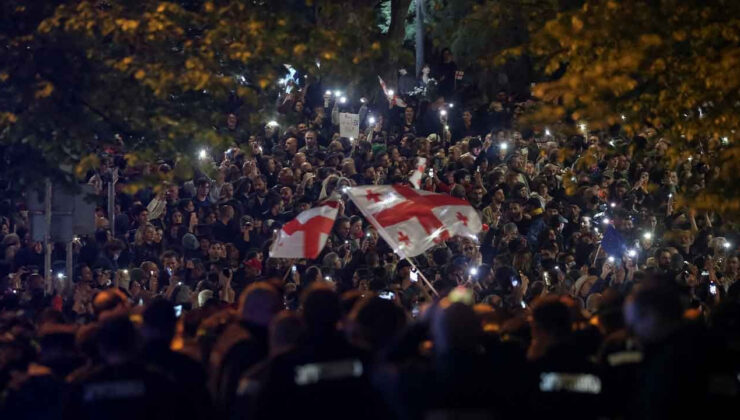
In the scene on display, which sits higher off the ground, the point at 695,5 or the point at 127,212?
the point at 695,5

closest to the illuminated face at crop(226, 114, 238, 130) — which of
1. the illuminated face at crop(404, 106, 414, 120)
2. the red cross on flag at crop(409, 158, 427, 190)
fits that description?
the red cross on flag at crop(409, 158, 427, 190)

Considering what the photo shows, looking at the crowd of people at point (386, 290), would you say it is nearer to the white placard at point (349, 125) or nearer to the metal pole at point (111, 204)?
the metal pole at point (111, 204)

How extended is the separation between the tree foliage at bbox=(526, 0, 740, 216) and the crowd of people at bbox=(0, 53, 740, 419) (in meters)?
0.85

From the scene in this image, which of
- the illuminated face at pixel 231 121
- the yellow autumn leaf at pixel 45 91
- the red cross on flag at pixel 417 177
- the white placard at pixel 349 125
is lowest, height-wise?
the red cross on flag at pixel 417 177

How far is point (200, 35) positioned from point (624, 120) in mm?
5074

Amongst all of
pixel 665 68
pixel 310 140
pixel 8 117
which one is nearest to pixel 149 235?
pixel 8 117

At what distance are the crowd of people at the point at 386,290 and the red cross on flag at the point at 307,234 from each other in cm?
49

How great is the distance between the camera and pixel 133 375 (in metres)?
5.96

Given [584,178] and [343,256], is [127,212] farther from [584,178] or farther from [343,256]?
[584,178]

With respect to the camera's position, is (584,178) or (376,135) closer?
(584,178)

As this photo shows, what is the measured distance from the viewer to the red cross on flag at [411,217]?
13688 mm

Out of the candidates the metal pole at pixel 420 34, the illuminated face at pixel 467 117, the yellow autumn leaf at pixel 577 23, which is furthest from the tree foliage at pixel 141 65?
the metal pole at pixel 420 34

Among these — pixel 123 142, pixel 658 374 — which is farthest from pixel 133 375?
pixel 123 142

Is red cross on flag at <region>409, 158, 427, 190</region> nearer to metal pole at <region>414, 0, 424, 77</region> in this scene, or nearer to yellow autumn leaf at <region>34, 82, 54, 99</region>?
yellow autumn leaf at <region>34, 82, 54, 99</region>
